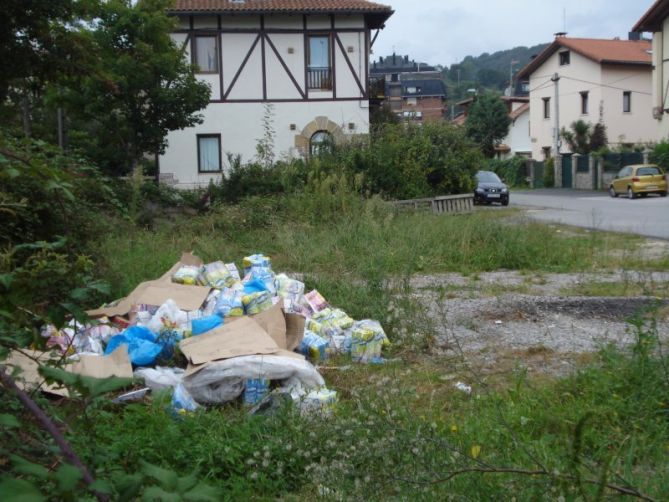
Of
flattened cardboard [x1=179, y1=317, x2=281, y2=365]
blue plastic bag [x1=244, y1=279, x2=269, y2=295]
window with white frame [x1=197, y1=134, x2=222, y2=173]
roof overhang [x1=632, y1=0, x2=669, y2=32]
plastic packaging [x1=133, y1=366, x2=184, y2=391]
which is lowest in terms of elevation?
plastic packaging [x1=133, y1=366, x2=184, y2=391]

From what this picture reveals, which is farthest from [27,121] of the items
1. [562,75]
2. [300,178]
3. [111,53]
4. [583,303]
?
[562,75]

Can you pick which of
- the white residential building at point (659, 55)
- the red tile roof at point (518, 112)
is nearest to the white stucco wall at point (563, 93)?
the red tile roof at point (518, 112)

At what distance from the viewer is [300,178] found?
17156mm

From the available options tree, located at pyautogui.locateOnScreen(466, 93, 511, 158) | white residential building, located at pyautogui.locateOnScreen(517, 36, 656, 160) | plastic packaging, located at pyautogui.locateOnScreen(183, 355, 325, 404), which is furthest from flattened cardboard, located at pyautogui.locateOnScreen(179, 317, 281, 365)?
tree, located at pyautogui.locateOnScreen(466, 93, 511, 158)

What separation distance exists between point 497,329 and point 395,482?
4080 millimetres

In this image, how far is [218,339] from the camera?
5.23 m

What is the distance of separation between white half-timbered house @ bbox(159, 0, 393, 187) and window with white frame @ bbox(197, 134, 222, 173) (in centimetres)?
4

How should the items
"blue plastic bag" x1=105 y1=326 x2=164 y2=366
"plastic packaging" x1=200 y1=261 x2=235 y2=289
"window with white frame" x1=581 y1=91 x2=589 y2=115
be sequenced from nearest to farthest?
"blue plastic bag" x1=105 y1=326 x2=164 y2=366, "plastic packaging" x1=200 y1=261 x2=235 y2=289, "window with white frame" x1=581 y1=91 x2=589 y2=115

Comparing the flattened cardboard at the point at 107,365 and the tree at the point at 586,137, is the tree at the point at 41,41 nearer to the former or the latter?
the flattened cardboard at the point at 107,365

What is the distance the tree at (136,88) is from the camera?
19594 mm

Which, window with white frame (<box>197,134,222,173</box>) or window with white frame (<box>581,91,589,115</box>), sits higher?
window with white frame (<box>581,91,589,115</box>)

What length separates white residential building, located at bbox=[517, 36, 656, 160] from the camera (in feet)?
157

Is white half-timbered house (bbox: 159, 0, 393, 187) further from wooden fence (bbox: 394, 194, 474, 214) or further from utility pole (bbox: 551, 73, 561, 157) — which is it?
utility pole (bbox: 551, 73, 561, 157)

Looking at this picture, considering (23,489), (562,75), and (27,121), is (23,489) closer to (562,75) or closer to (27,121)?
(27,121)
